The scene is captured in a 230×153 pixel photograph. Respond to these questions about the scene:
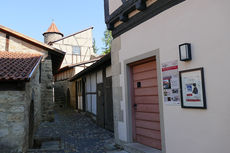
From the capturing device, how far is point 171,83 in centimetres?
308

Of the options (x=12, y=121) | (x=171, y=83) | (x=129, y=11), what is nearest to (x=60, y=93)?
(x=12, y=121)

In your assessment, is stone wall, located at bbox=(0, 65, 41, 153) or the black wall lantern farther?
stone wall, located at bbox=(0, 65, 41, 153)

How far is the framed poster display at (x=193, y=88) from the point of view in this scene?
255 centimetres

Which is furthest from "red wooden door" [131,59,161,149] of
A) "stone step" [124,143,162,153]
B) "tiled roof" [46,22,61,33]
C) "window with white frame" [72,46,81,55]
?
"tiled roof" [46,22,61,33]

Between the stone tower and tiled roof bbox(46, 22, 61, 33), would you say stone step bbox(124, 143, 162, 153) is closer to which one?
the stone tower

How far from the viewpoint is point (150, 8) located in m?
3.60

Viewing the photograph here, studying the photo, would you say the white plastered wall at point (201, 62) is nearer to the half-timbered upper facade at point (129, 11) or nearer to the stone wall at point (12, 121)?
the half-timbered upper facade at point (129, 11)

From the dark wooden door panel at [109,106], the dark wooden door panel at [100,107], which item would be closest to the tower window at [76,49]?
the dark wooden door panel at [100,107]

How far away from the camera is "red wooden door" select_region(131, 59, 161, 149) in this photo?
12.1 feet

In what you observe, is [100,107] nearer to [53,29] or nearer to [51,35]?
[51,35]

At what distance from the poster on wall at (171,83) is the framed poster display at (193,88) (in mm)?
134

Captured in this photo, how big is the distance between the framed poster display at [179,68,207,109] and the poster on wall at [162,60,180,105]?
134mm

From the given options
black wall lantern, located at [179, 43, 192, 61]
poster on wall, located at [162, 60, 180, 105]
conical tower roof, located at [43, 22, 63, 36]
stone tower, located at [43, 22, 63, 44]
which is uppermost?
conical tower roof, located at [43, 22, 63, 36]

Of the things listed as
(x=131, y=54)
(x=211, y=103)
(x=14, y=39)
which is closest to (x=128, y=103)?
(x=131, y=54)
